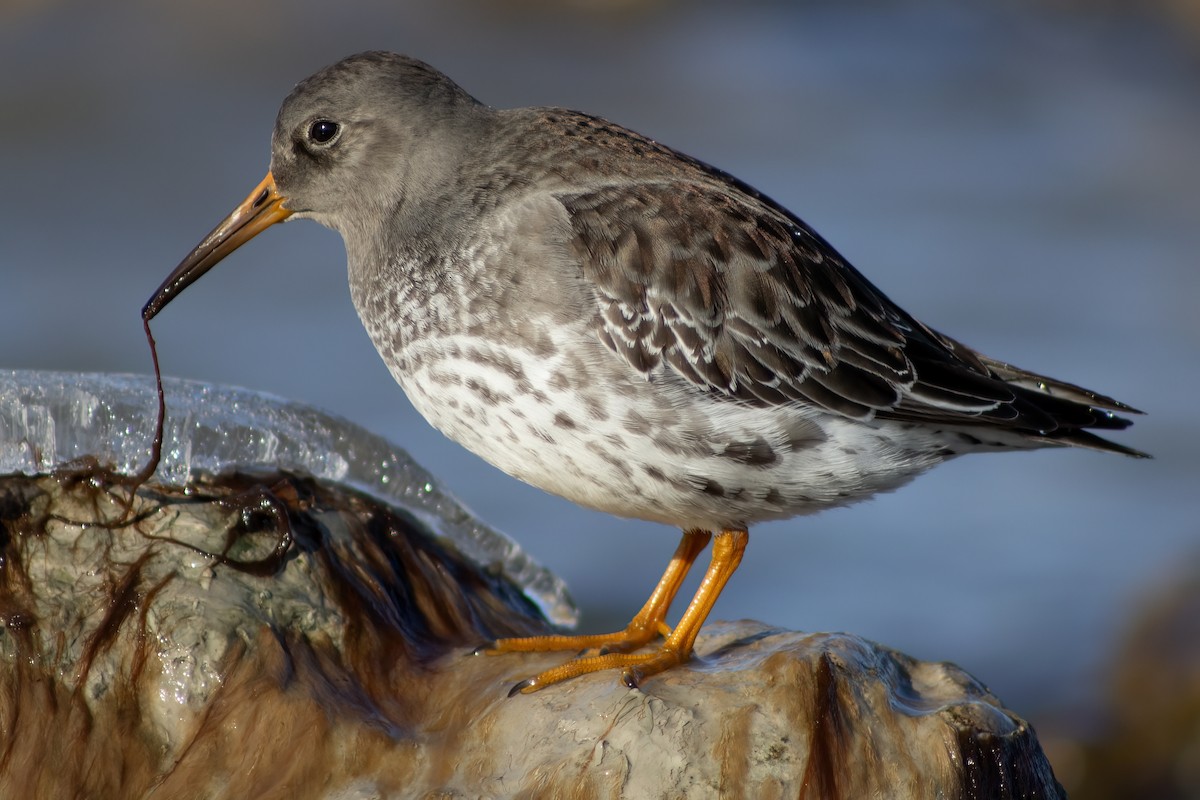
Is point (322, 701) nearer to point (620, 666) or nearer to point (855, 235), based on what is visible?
point (620, 666)

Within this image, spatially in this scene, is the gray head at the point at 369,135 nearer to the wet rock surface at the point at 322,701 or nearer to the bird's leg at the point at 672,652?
the wet rock surface at the point at 322,701

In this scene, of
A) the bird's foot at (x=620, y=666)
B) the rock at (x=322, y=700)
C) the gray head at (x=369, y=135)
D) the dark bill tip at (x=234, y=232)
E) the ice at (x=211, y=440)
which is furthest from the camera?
the dark bill tip at (x=234, y=232)

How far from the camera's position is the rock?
14.1ft

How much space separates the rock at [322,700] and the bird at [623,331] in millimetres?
346

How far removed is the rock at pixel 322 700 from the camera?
4301 mm

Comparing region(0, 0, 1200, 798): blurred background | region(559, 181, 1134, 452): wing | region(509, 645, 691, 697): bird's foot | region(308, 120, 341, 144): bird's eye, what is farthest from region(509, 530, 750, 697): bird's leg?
region(0, 0, 1200, 798): blurred background

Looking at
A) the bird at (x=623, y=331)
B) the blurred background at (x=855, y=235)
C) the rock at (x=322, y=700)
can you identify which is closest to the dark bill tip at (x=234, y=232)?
the bird at (x=623, y=331)

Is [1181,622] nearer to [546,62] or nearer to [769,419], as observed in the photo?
[769,419]

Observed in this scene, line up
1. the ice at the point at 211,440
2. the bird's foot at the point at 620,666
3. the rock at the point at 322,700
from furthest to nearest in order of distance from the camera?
the ice at the point at 211,440 → the bird's foot at the point at 620,666 → the rock at the point at 322,700

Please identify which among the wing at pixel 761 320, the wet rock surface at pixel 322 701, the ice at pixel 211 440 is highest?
the wing at pixel 761 320

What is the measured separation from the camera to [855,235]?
49.5 feet

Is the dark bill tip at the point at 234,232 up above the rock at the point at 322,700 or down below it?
above

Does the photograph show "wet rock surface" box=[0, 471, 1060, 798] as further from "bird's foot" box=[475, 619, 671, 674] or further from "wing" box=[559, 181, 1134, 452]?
"wing" box=[559, 181, 1134, 452]

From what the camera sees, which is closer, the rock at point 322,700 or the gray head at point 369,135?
the rock at point 322,700
